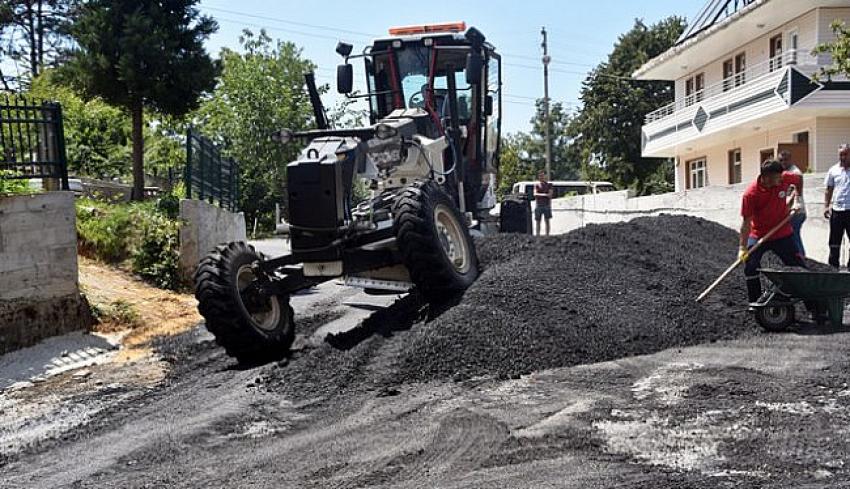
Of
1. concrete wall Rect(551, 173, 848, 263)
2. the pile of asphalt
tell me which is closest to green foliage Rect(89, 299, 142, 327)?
the pile of asphalt

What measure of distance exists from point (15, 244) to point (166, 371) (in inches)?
101

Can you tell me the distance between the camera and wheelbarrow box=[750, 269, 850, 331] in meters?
7.59

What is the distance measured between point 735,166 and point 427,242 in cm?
2652

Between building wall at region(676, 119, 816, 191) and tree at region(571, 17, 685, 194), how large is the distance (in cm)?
1050

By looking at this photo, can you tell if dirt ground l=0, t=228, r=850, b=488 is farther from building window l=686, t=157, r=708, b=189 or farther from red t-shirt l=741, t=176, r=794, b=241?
building window l=686, t=157, r=708, b=189

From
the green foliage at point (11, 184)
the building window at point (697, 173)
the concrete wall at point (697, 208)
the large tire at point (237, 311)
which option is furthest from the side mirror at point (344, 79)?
the building window at point (697, 173)

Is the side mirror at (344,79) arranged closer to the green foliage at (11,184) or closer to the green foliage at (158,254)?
the green foliage at (158,254)

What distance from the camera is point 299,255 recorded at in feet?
25.6

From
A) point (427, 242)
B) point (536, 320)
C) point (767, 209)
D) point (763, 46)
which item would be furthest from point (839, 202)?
point (763, 46)

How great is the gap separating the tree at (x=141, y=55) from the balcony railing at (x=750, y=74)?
51.6 feet

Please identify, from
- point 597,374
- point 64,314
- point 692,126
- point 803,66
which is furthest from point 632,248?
point 692,126

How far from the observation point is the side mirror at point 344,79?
1110 centimetres

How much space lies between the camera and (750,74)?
95.7ft

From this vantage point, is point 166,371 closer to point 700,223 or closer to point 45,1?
point 700,223
